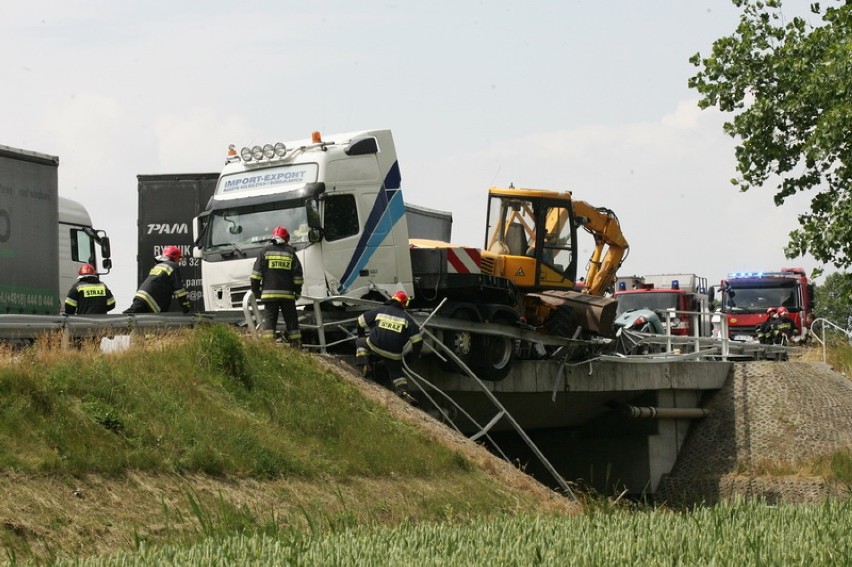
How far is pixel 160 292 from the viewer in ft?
64.0

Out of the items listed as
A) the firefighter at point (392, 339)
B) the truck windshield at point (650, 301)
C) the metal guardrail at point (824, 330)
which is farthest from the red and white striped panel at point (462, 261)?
the truck windshield at point (650, 301)

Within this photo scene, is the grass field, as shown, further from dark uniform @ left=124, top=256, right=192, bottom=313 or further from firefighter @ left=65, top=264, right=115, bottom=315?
firefighter @ left=65, top=264, right=115, bottom=315

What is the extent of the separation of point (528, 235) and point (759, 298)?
19.2 metres

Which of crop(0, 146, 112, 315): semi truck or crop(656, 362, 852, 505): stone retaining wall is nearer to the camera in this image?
crop(0, 146, 112, 315): semi truck

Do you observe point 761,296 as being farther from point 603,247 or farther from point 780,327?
point 603,247

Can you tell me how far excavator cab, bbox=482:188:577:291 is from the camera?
22.4 m

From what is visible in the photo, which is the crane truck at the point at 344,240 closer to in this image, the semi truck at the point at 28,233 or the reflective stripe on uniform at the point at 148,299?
the reflective stripe on uniform at the point at 148,299

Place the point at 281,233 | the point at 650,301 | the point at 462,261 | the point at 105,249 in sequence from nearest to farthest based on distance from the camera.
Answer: the point at 281,233 → the point at 462,261 → the point at 105,249 → the point at 650,301

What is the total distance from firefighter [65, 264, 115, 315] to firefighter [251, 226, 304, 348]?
9.06ft

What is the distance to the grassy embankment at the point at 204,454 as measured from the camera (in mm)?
11797

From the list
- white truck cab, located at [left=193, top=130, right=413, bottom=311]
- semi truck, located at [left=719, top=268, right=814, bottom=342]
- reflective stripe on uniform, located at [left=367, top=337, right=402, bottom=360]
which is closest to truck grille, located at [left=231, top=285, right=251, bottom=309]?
white truck cab, located at [left=193, top=130, right=413, bottom=311]

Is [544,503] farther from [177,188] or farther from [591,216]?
[177,188]

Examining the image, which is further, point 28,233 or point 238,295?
point 28,233

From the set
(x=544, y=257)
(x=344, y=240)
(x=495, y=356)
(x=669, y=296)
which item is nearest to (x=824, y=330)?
(x=669, y=296)
